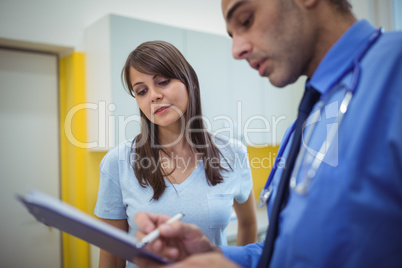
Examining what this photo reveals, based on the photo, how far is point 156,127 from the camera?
1190 millimetres

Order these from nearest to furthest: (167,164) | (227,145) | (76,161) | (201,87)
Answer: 1. (167,164)
2. (227,145)
3. (76,161)
4. (201,87)

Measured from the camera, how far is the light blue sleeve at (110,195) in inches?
42.4

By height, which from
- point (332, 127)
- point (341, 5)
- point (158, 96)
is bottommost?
point (332, 127)

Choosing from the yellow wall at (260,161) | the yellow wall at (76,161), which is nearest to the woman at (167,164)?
the yellow wall at (76,161)

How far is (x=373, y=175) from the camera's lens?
1.59 ft

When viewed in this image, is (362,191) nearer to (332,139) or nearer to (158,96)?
(332,139)

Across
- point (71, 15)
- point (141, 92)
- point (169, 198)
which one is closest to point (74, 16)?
point (71, 15)

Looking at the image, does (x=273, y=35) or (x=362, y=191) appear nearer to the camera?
(x=362, y=191)

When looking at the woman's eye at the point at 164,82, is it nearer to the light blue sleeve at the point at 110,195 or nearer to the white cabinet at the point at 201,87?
the light blue sleeve at the point at 110,195

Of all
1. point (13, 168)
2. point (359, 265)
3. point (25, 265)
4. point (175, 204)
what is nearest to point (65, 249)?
point (25, 265)

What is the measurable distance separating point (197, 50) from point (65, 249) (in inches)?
57.9

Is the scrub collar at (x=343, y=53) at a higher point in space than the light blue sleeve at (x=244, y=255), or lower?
higher

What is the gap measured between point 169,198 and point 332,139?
2.08ft

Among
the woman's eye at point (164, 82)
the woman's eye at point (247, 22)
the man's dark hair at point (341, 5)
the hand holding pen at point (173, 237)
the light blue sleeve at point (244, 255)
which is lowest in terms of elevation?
the light blue sleeve at point (244, 255)
